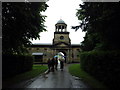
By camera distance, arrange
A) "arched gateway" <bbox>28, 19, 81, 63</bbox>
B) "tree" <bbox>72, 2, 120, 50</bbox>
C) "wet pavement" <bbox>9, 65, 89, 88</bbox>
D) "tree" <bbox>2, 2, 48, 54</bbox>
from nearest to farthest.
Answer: "tree" <bbox>72, 2, 120, 50</bbox>, "wet pavement" <bbox>9, 65, 89, 88</bbox>, "tree" <bbox>2, 2, 48, 54</bbox>, "arched gateway" <bbox>28, 19, 81, 63</bbox>

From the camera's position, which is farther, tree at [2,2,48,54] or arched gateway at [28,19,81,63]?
arched gateway at [28,19,81,63]

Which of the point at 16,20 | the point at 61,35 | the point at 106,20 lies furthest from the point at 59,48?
the point at 106,20

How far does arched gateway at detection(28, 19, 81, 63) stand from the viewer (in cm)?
5250

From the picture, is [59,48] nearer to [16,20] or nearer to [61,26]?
[61,26]

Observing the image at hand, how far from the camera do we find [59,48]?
52.4 meters

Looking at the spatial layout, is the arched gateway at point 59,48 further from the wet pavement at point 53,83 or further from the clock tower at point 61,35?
the wet pavement at point 53,83

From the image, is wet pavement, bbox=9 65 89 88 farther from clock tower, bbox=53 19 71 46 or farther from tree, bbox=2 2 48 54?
clock tower, bbox=53 19 71 46

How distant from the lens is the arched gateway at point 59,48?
5250 cm

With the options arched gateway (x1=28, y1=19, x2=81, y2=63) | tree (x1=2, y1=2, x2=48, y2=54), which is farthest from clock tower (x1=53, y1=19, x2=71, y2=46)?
tree (x1=2, y1=2, x2=48, y2=54)

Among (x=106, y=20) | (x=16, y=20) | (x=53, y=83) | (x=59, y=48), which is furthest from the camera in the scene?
(x=59, y=48)

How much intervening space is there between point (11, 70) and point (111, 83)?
1010 centimetres

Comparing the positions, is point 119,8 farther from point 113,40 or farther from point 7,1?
point 7,1

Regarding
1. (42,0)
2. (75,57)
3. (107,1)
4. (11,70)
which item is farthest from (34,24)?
(75,57)

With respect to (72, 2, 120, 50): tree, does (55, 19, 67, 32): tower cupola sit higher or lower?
higher
